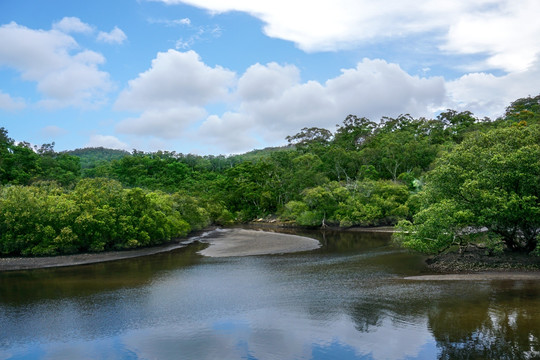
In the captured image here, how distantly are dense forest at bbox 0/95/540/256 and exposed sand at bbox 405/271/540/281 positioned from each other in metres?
2.53

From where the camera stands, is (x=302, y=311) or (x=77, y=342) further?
(x=302, y=311)

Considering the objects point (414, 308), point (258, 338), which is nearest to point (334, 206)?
point (414, 308)

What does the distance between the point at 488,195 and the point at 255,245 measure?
1110 inches

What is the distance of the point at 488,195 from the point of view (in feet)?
89.2

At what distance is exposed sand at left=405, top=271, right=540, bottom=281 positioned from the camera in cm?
2636

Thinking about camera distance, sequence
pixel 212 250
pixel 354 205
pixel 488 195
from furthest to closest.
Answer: pixel 354 205 < pixel 212 250 < pixel 488 195

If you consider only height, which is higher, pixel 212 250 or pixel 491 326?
pixel 491 326

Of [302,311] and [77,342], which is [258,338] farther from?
[77,342]

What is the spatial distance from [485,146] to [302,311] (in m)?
21.9

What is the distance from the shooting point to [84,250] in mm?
42719

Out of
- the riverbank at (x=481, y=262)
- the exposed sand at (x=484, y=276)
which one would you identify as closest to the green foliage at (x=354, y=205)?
the riverbank at (x=481, y=262)

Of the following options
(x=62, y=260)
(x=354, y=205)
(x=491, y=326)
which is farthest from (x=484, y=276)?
(x=354, y=205)

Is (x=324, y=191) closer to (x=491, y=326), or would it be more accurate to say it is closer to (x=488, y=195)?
(x=488, y=195)

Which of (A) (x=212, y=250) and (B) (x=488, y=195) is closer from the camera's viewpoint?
(B) (x=488, y=195)
